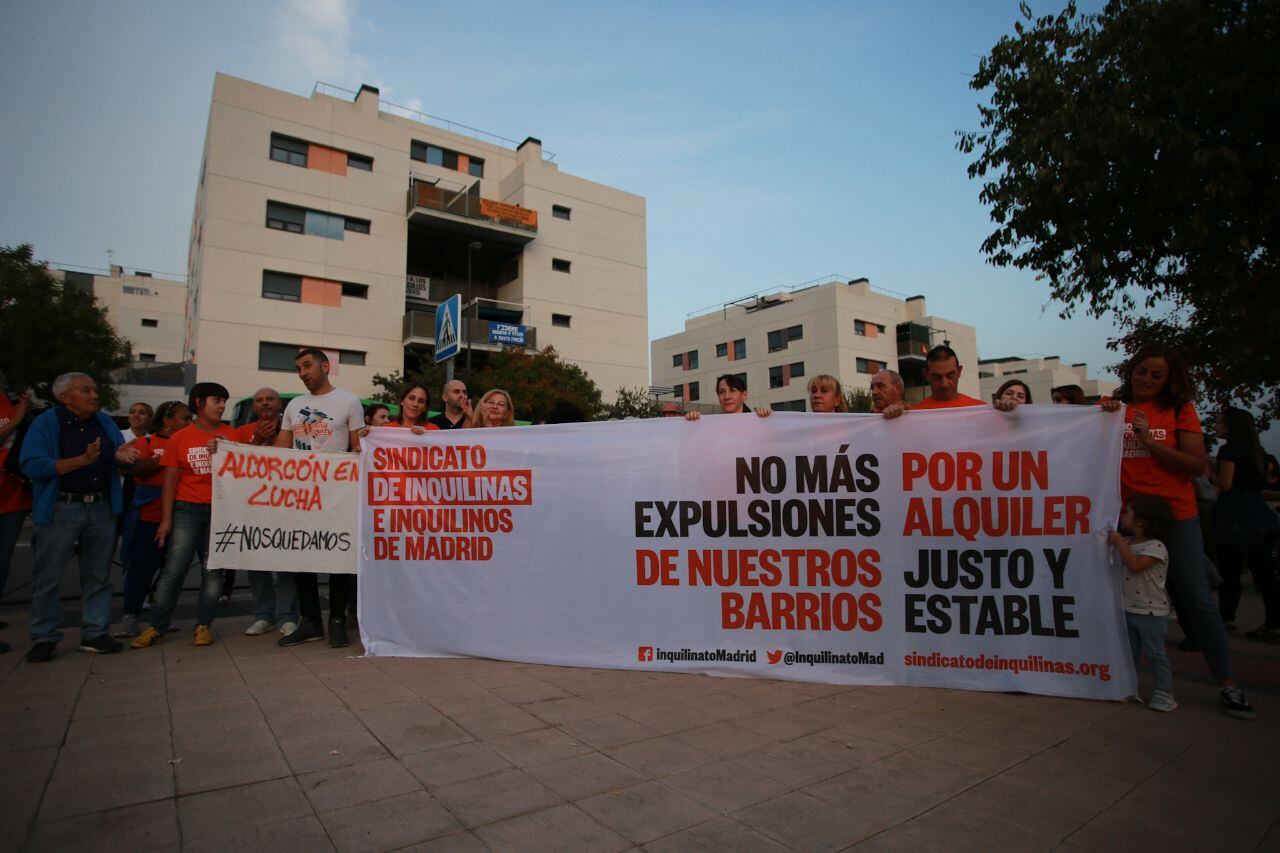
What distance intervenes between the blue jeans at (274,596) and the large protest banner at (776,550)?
2.72 ft

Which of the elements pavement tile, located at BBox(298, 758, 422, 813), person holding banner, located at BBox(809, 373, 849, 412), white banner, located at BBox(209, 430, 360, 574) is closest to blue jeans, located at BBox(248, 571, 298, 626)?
white banner, located at BBox(209, 430, 360, 574)

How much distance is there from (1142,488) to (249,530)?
6.13 m

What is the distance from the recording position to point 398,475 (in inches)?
201

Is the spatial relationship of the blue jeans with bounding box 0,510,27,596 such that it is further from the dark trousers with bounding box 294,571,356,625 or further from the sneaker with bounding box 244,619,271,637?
the dark trousers with bounding box 294,571,356,625

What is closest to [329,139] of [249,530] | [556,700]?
[249,530]

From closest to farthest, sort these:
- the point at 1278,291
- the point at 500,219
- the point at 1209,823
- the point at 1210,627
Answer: the point at 1209,823
the point at 1210,627
the point at 1278,291
the point at 500,219

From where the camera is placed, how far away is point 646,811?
8.18 ft

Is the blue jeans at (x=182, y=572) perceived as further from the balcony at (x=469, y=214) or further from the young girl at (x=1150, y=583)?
the balcony at (x=469, y=214)

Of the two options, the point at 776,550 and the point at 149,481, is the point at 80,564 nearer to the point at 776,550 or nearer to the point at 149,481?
the point at 149,481

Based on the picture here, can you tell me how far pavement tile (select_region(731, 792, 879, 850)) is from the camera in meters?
2.32

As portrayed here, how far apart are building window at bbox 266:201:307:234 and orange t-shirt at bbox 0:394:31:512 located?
2643 cm

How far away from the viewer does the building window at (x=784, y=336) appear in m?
52.9

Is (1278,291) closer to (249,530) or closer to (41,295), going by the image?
(249,530)

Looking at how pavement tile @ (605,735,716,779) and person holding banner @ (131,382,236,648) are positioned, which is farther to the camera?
person holding banner @ (131,382,236,648)
